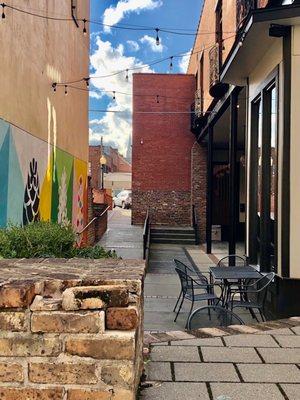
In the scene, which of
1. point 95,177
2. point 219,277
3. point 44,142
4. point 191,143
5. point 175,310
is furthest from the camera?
point 95,177

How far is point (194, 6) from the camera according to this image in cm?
1648

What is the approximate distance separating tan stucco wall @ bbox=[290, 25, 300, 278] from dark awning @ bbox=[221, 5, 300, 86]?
30 cm

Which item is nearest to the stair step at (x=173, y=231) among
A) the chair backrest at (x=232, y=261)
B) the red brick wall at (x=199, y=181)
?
the red brick wall at (x=199, y=181)

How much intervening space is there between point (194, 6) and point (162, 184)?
6847 mm

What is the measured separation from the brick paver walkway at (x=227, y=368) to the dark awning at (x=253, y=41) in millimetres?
3680

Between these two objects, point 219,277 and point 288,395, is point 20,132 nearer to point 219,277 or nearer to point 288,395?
point 219,277

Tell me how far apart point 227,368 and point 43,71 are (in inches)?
272

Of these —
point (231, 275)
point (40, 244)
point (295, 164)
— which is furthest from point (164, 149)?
point (40, 244)

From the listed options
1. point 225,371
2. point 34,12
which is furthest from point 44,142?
point 225,371

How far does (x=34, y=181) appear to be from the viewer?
7871 mm

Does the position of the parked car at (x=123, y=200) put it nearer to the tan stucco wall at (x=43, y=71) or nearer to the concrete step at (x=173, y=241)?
the concrete step at (x=173, y=241)

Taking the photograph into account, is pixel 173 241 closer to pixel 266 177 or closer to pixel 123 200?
pixel 266 177

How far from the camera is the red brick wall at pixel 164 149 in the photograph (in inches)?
721

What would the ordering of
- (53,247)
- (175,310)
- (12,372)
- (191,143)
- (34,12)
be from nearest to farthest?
(12,372), (53,247), (175,310), (34,12), (191,143)
